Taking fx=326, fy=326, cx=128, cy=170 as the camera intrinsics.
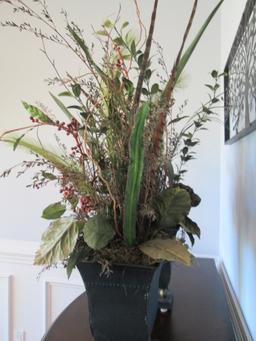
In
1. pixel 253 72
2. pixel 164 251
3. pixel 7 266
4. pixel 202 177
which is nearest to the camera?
pixel 164 251

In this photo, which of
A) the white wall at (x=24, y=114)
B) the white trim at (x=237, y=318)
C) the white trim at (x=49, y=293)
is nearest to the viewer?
the white trim at (x=237, y=318)

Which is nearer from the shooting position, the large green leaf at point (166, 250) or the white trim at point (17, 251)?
the large green leaf at point (166, 250)

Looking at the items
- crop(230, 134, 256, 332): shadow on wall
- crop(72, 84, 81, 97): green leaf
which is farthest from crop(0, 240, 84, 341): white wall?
crop(72, 84, 81, 97): green leaf

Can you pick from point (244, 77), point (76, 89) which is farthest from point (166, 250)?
point (244, 77)

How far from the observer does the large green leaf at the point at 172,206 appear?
2.25 ft

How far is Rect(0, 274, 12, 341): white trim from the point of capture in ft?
6.73

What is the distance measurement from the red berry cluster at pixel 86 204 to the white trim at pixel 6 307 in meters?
1.64

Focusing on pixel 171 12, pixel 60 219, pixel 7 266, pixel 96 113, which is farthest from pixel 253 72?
pixel 7 266

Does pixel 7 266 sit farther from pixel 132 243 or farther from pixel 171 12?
pixel 171 12

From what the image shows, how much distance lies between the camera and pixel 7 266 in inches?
81.0

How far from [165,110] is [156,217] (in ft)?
0.72

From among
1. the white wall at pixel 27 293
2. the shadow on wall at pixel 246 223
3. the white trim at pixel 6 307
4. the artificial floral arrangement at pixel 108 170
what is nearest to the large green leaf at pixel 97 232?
the artificial floral arrangement at pixel 108 170

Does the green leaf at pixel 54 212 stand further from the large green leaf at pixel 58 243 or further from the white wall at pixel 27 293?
the white wall at pixel 27 293

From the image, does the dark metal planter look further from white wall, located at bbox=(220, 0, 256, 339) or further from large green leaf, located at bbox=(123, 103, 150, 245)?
white wall, located at bbox=(220, 0, 256, 339)
